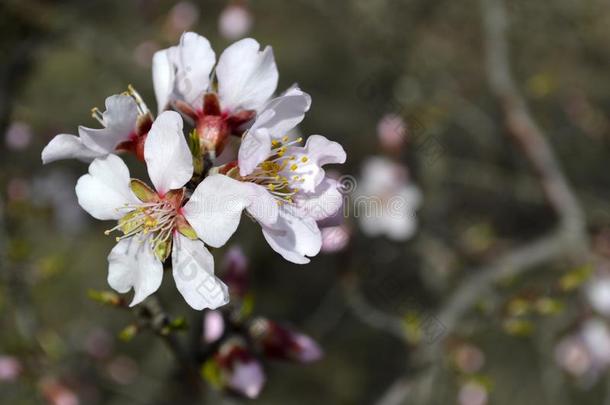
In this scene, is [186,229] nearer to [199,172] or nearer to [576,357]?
[199,172]

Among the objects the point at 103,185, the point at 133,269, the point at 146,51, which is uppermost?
the point at 103,185

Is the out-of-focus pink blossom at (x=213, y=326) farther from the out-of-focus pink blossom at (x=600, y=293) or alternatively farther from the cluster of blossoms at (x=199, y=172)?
the out-of-focus pink blossom at (x=600, y=293)

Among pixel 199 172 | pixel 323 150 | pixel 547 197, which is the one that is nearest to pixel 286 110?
pixel 323 150

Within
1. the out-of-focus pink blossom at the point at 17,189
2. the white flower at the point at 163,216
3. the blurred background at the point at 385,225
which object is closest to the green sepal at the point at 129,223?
the white flower at the point at 163,216

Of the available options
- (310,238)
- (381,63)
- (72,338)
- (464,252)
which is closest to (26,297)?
(72,338)

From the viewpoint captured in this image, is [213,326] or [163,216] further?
[213,326]

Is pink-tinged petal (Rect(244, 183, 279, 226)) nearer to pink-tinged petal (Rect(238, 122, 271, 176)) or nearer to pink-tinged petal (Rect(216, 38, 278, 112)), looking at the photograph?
pink-tinged petal (Rect(238, 122, 271, 176))
